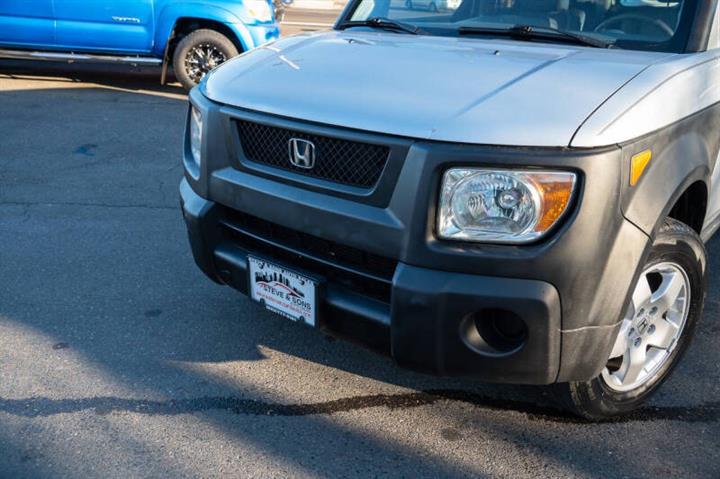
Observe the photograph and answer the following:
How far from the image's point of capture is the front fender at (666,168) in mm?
2391

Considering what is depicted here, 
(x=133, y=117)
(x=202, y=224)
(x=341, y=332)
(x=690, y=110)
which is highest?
(x=690, y=110)

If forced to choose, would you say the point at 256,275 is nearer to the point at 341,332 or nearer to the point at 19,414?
the point at 341,332

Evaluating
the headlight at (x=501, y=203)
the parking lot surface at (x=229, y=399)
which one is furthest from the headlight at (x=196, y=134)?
the headlight at (x=501, y=203)

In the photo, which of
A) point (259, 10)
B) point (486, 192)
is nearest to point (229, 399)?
point (486, 192)

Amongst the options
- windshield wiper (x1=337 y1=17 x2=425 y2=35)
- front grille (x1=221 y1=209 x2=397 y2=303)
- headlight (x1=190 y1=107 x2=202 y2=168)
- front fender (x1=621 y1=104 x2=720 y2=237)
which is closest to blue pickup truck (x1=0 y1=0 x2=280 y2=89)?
windshield wiper (x1=337 y1=17 x2=425 y2=35)

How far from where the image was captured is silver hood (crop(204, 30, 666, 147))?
92.8 inches

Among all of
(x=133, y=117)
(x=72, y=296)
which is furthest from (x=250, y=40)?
(x=72, y=296)

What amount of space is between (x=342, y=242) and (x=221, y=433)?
93 cm

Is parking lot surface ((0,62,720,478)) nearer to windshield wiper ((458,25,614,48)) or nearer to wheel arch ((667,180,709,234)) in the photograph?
wheel arch ((667,180,709,234))

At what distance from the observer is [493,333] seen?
8.32ft

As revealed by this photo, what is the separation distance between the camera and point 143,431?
2.91 m

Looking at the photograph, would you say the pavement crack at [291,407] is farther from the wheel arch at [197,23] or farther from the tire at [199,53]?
the wheel arch at [197,23]

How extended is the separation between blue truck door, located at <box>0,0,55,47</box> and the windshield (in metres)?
6.50

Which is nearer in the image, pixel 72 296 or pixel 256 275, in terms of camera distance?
pixel 256 275
